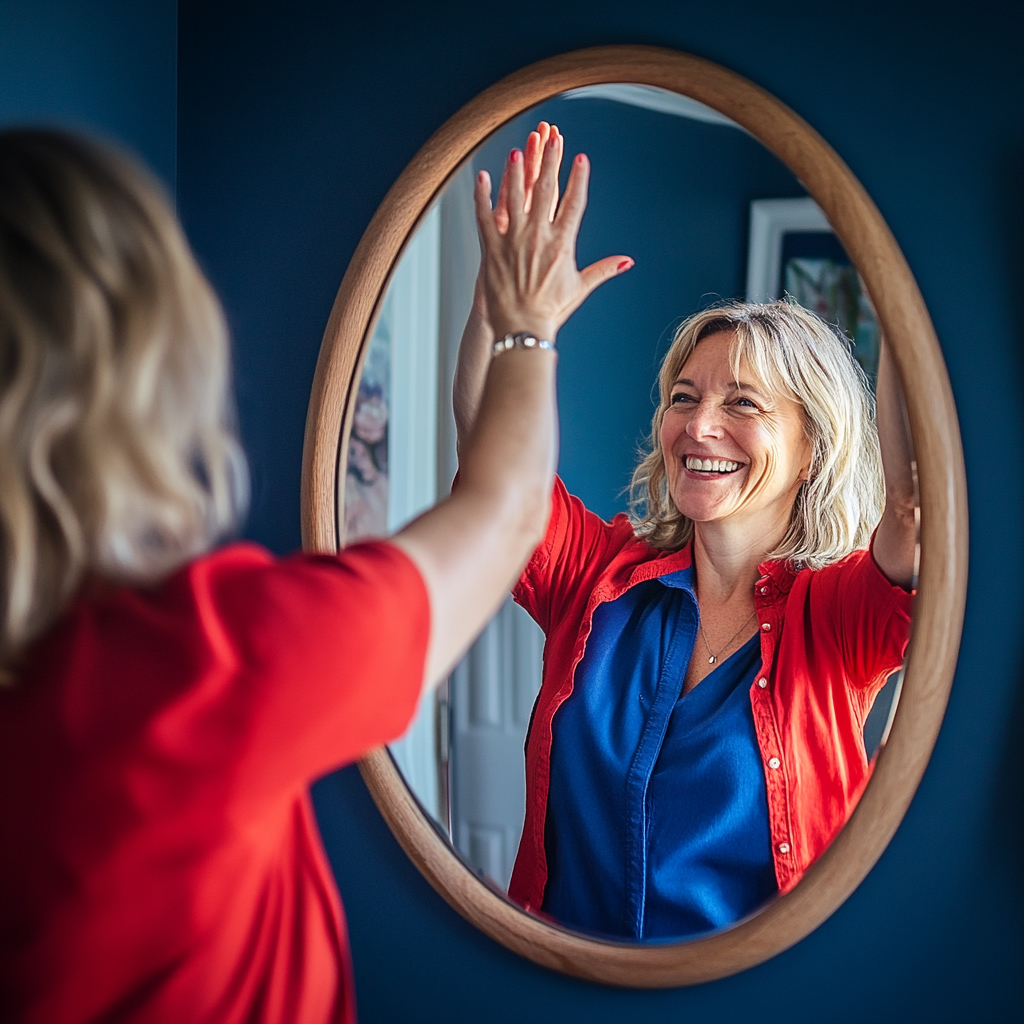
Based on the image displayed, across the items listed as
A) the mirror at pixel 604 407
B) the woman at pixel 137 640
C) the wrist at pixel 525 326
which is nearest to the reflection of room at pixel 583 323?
the mirror at pixel 604 407

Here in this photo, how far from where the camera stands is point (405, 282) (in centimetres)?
110

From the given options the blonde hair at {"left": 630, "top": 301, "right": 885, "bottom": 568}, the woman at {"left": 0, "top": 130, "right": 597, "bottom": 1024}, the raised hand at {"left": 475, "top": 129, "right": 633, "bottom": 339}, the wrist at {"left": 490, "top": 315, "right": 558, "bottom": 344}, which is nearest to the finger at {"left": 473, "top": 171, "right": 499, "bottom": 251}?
the raised hand at {"left": 475, "top": 129, "right": 633, "bottom": 339}

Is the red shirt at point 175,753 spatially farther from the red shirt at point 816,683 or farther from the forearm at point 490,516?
the red shirt at point 816,683

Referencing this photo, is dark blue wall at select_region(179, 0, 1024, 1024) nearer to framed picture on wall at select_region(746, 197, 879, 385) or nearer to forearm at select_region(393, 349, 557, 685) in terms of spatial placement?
framed picture on wall at select_region(746, 197, 879, 385)

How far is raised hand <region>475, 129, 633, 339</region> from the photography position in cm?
76

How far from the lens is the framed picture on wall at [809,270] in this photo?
88 cm

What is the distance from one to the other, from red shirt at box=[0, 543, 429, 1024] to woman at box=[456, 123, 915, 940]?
1.62 ft

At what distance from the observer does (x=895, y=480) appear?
88 centimetres

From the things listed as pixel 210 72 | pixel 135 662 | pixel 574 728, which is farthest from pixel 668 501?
pixel 210 72

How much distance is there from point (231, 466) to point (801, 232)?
0.59m

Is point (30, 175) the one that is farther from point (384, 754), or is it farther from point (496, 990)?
point (496, 990)

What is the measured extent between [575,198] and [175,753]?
24.3 inches

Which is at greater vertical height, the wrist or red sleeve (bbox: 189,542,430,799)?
the wrist

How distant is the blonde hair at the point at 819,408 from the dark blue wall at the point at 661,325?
3.7 inches
